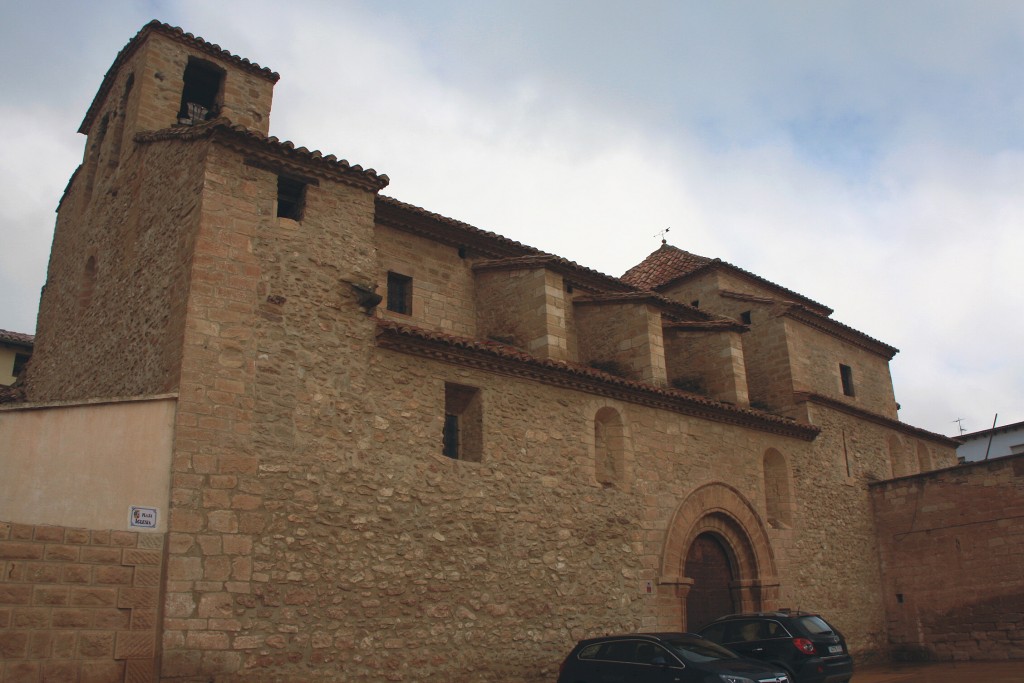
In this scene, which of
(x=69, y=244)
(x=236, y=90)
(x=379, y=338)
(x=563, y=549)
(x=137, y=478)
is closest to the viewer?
(x=137, y=478)

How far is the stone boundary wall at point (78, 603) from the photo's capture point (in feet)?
28.4

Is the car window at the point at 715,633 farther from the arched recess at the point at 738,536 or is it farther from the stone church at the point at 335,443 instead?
the arched recess at the point at 738,536

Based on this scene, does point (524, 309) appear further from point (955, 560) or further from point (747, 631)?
point (955, 560)

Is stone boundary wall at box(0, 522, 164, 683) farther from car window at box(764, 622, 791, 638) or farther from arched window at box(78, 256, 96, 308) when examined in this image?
car window at box(764, 622, 791, 638)

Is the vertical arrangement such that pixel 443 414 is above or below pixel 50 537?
above

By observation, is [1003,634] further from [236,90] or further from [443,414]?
[236,90]

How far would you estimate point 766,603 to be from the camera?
17.0 metres

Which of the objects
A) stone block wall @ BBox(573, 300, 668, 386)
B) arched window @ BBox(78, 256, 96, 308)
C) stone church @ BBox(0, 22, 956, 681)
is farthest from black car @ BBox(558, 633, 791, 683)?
arched window @ BBox(78, 256, 96, 308)

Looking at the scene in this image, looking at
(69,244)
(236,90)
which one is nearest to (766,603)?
(236,90)

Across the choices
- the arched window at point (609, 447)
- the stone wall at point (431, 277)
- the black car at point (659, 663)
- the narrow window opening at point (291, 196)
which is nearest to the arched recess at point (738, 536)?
the arched window at point (609, 447)

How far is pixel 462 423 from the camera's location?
13.5 metres

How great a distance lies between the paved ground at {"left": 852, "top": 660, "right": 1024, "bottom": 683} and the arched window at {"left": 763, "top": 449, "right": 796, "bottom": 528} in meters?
3.57

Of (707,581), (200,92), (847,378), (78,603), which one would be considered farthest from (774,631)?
(200,92)

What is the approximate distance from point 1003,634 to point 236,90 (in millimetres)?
20260
